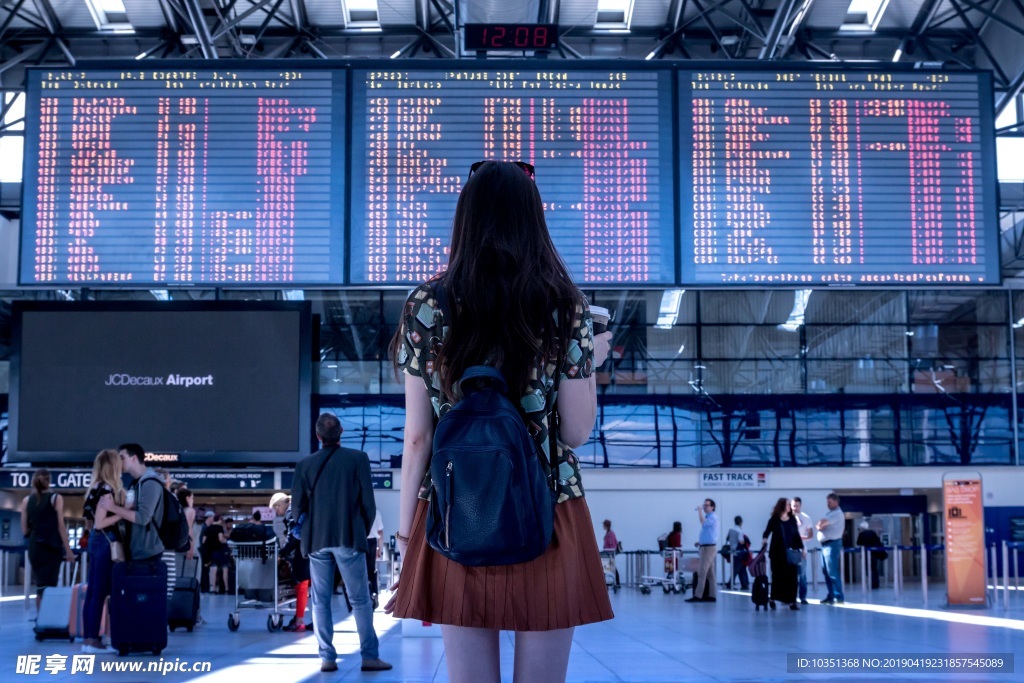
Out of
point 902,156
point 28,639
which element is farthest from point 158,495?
point 902,156

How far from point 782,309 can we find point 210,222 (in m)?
21.1

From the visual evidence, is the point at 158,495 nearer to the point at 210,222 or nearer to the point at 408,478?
the point at 210,222

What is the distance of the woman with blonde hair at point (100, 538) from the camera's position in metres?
7.81

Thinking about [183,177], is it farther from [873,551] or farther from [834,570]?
[873,551]

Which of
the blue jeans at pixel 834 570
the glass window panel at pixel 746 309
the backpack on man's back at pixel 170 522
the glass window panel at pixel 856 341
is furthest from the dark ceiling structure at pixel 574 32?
the backpack on man's back at pixel 170 522

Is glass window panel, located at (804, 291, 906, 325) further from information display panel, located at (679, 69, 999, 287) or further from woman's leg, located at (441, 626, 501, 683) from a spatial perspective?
woman's leg, located at (441, 626, 501, 683)

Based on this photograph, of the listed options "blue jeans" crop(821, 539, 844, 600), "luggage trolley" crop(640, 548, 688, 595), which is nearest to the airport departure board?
"blue jeans" crop(821, 539, 844, 600)

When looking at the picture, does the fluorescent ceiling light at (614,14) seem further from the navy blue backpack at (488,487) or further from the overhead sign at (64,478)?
the navy blue backpack at (488,487)

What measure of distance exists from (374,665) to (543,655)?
17.2ft

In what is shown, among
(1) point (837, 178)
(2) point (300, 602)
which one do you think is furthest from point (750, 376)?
(2) point (300, 602)

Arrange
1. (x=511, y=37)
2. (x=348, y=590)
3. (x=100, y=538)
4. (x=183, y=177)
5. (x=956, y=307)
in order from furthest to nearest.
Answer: (x=956, y=307) → (x=511, y=37) → (x=183, y=177) → (x=100, y=538) → (x=348, y=590)

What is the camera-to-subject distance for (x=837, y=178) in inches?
458

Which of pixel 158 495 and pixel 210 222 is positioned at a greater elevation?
pixel 210 222

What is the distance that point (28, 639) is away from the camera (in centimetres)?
962
